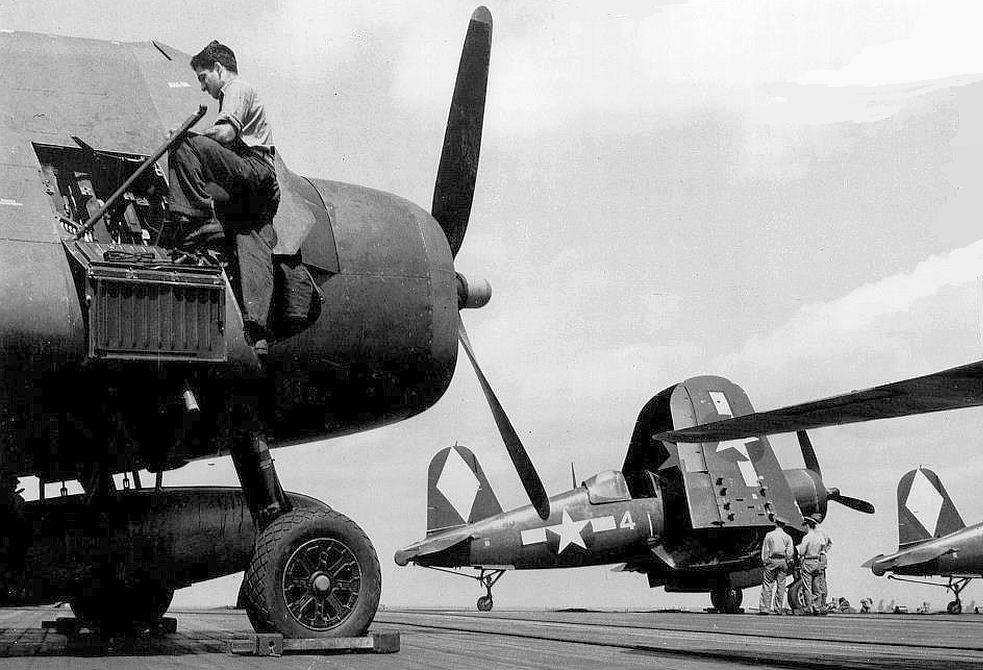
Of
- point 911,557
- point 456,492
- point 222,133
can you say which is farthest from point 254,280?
point 911,557

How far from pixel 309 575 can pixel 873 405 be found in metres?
3.18

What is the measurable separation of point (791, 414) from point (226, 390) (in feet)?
10.2

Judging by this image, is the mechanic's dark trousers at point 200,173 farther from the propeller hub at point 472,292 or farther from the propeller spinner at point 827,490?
the propeller spinner at point 827,490

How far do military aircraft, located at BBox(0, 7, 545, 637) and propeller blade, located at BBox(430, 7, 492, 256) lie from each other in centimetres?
1

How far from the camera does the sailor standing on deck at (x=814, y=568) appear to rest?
1677 cm

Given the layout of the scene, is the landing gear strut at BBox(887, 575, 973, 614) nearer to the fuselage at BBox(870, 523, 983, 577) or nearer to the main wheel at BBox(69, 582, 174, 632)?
the fuselage at BBox(870, 523, 983, 577)

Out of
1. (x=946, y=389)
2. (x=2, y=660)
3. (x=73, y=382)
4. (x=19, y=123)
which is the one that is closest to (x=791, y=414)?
(x=946, y=389)

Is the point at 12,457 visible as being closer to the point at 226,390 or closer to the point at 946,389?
the point at 226,390

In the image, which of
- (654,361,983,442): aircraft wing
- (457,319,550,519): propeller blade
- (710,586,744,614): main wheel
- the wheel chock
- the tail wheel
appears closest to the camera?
(654,361,983,442): aircraft wing

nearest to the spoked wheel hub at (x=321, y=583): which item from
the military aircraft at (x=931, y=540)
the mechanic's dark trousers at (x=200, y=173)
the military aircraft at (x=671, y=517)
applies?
the mechanic's dark trousers at (x=200, y=173)

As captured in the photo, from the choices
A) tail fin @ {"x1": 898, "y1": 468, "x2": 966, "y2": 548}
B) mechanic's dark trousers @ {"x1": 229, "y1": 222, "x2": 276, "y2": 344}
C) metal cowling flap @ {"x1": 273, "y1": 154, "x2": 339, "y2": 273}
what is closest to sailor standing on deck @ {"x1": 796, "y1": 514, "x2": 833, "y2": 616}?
tail fin @ {"x1": 898, "y1": 468, "x2": 966, "y2": 548}

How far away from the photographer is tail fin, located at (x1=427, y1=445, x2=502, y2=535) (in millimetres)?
22031

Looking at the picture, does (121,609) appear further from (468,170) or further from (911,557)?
(911,557)

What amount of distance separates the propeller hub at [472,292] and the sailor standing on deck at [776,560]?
11432mm
